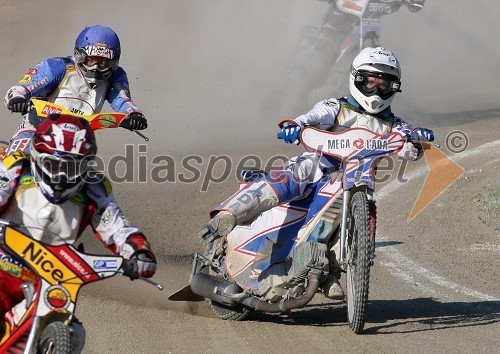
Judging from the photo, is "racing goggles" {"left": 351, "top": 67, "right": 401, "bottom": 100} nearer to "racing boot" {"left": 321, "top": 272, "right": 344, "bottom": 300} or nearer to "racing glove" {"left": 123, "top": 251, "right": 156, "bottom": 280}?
"racing boot" {"left": 321, "top": 272, "right": 344, "bottom": 300}

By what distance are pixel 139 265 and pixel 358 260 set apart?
2559 mm

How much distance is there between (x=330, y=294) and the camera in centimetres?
871

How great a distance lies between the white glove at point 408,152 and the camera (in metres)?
8.96

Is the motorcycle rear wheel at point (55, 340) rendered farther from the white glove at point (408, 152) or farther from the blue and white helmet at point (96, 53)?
the blue and white helmet at point (96, 53)

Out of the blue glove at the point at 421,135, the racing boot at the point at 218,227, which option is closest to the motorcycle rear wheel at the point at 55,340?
the racing boot at the point at 218,227

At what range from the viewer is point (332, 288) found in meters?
8.71

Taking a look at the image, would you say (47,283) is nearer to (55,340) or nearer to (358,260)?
(55,340)

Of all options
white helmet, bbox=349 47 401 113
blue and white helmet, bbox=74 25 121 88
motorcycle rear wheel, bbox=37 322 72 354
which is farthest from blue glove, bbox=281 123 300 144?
motorcycle rear wheel, bbox=37 322 72 354

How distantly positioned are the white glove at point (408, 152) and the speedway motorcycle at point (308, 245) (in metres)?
0.05

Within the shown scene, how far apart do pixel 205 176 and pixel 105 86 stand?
5.09m

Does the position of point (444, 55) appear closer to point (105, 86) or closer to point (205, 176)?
point (205, 176)

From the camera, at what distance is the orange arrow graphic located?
13992 millimetres

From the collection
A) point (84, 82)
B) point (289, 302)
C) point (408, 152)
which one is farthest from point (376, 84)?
point (84, 82)

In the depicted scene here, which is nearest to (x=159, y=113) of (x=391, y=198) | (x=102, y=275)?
(x=391, y=198)
